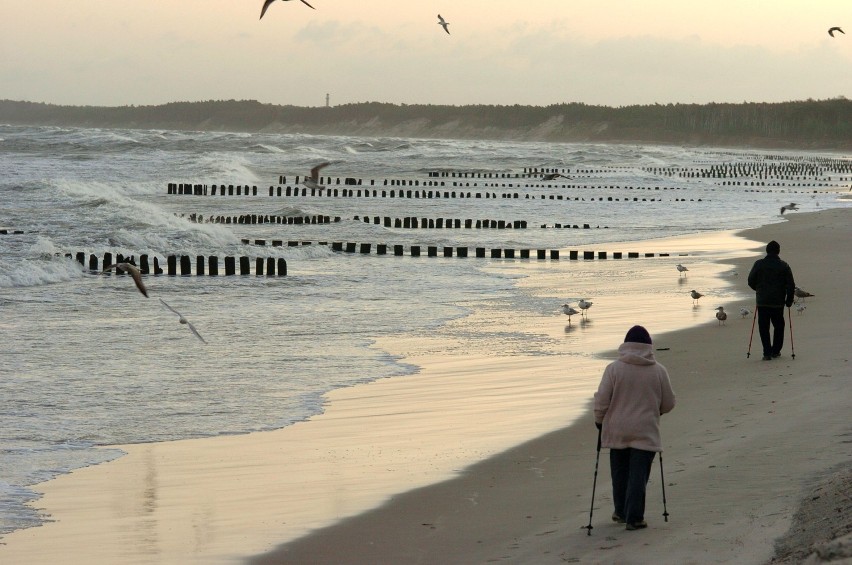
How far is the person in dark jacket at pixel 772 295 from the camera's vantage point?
39.4 feet

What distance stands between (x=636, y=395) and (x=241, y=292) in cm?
1285

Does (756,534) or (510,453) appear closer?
(756,534)

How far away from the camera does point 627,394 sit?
667cm

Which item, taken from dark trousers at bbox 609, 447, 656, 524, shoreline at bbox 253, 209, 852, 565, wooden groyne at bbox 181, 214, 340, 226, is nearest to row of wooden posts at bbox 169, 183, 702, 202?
wooden groyne at bbox 181, 214, 340, 226

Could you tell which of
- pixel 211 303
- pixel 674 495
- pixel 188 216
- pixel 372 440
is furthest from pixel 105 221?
pixel 674 495

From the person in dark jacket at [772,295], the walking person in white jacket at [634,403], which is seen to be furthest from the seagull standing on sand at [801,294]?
the walking person in white jacket at [634,403]

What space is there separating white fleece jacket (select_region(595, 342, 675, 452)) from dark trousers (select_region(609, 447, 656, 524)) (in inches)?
2.8

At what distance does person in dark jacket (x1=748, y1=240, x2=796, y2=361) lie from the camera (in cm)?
1201

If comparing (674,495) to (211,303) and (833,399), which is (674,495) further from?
(211,303)

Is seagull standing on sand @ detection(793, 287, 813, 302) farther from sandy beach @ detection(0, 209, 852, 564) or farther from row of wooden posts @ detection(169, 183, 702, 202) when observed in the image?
row of wooden posts @ detection(169, 183, 702, 202)

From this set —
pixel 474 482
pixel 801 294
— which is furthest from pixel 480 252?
pixel 474 482

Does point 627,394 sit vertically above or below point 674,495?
above

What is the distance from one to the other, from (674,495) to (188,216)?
29420mm

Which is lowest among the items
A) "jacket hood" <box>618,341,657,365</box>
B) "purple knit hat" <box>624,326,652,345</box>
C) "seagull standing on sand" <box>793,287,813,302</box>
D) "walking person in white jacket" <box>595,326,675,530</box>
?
"seagull standing on sand" <box>793,287,813,302</box>
